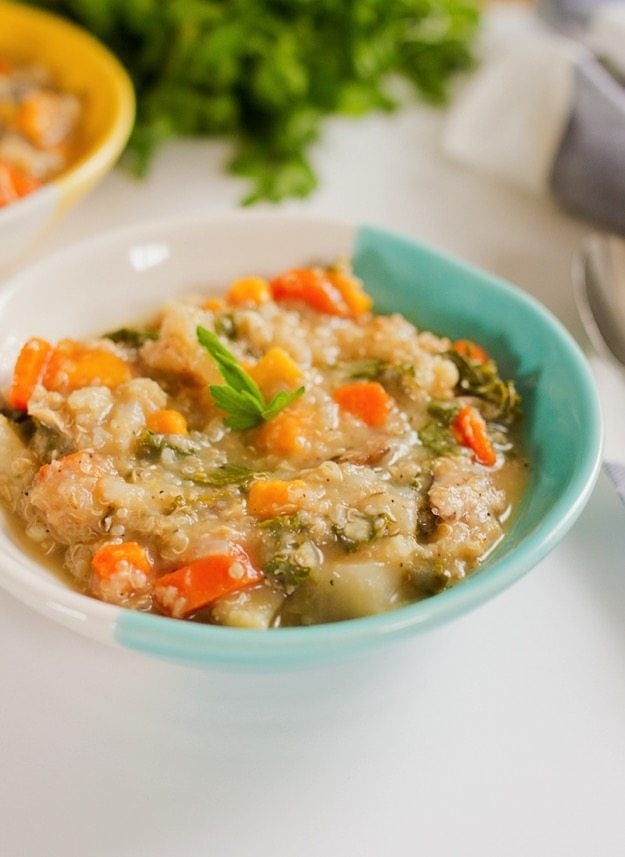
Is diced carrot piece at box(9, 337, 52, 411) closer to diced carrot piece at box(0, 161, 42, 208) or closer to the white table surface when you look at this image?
the white table surface

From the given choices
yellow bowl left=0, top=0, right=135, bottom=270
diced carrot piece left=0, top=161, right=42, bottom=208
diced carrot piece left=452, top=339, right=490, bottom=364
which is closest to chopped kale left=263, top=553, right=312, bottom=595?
diced carrot piece left=452, top=339, right=490, bottom=364

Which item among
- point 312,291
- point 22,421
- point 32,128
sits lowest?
point 32,128

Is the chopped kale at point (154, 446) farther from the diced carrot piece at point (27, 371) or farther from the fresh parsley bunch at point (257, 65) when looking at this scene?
the fresh parsley bunch at point (257, 65)

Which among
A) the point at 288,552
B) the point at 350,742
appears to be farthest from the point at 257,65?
the point at 350,742

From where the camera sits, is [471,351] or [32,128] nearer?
[471,351]

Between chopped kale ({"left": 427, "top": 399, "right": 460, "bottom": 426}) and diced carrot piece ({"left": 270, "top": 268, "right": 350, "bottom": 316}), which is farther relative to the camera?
diced carrot piece ({"left": 270, "top": 268, "right": 350, "bottom": 316})

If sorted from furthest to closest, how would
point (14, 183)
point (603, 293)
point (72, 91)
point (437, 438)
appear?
1. point (72, 91)
2. point (14, 183)
3. point (603, 293)
4. point (437, 438)

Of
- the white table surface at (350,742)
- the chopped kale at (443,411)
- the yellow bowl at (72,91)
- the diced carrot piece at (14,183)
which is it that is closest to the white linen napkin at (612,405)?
the white table surface at (350,742)

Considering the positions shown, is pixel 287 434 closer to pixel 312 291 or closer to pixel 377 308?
pixel 312 291
